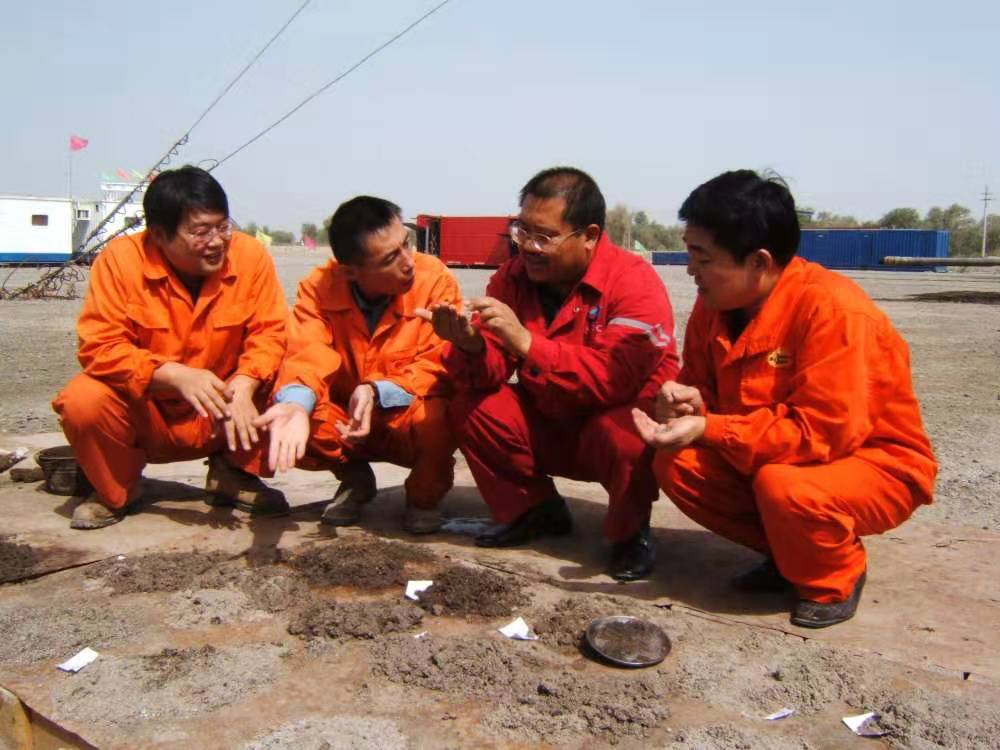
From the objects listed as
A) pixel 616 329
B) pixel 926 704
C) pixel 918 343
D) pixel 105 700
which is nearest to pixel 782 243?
pixel 616 329

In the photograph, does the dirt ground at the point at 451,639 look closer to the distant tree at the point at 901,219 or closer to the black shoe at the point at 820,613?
the black shoe at the point at 820,613

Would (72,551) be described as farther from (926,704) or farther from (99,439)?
(926,704)

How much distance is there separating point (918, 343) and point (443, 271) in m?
7.82

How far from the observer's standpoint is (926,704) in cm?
223

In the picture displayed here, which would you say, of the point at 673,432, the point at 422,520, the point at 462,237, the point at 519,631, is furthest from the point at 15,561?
the point at 462,237

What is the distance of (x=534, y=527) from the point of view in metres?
3.54

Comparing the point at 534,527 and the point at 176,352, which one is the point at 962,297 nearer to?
the point at 534,527

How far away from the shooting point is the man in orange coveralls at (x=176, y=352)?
3553 mm

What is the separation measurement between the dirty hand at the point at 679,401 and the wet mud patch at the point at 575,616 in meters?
0.59

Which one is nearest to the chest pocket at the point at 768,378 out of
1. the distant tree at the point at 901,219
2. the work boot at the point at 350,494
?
the work boot at the point at 350,494

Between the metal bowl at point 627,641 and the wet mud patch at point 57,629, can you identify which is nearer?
the metal bowl at point 627,641

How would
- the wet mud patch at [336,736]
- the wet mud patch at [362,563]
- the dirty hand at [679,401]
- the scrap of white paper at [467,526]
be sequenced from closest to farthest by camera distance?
1. the wet mud patch at [336,736]
2. the dirty hand at [679,401]
3. the wet mud patch at [362,563]
4. the scrap of white paper at [467,526]

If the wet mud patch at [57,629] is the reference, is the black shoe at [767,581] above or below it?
above

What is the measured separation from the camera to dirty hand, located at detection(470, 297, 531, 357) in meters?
3.21
